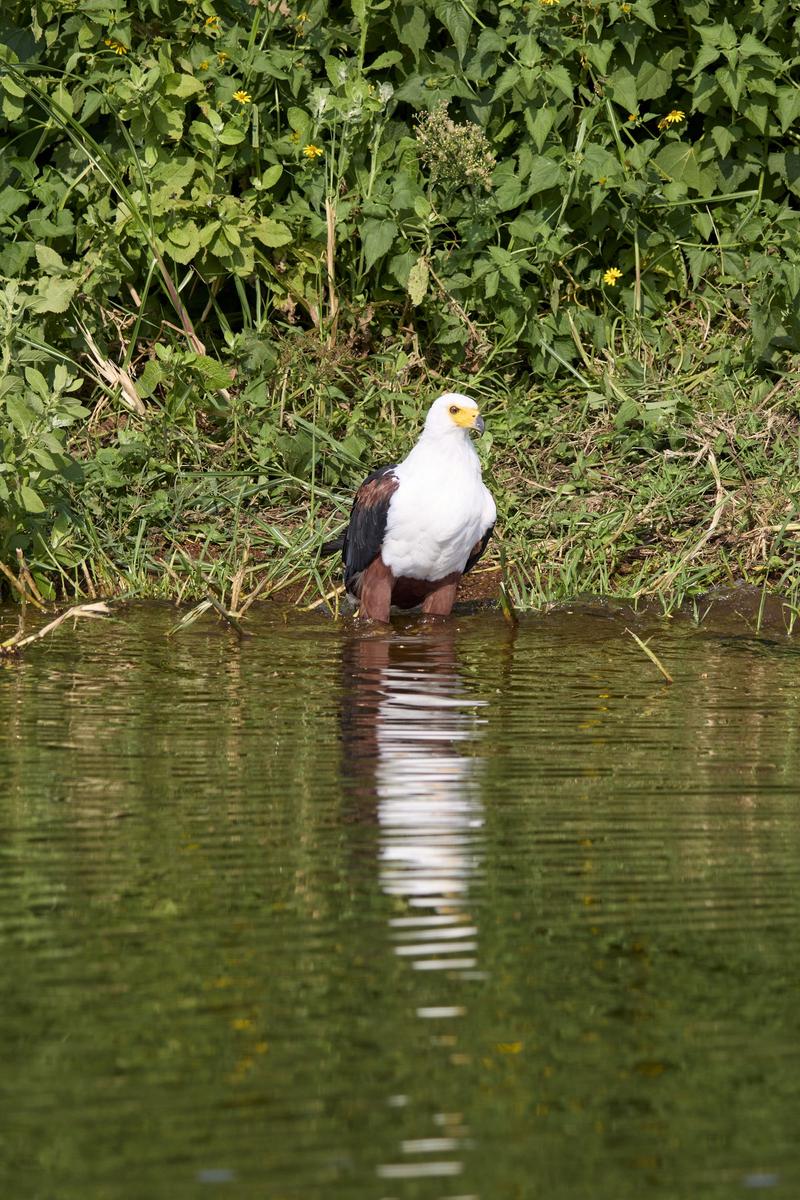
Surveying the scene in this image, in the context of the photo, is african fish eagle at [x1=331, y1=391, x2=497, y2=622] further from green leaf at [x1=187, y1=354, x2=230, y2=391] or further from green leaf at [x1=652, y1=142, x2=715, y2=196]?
green leaf at [x1=652, y1=142, x2=715, y2=196]

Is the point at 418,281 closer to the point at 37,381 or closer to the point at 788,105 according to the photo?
the point at 788,105

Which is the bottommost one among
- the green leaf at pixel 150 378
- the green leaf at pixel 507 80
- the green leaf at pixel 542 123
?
the green leaf at pixel 150 378

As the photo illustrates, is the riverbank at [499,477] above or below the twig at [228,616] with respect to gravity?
above

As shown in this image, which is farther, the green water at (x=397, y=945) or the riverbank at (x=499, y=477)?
the riverbank at (x=499, y=477)

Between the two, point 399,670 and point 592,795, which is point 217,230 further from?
point 592,795

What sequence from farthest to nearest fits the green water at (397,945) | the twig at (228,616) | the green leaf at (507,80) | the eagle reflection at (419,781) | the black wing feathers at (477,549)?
the green leaf at (507,80), the black wing feathers at (477,549), the twig at (228,616), the eagle reflection at (419,781), the green water at (397,945)

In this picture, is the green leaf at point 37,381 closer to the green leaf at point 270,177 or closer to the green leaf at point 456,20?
the green leaf at point 270,177

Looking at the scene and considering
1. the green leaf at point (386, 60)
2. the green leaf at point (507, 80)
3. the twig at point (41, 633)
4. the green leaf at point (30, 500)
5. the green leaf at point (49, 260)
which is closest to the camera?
the twig at point (41, 633)

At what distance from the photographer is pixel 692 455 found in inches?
339

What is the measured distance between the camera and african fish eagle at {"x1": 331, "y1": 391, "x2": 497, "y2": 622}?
7473 millimetres

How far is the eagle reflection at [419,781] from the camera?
11.8 feet

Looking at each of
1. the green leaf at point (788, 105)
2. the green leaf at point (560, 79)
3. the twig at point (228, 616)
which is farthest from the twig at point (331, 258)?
the twig at point (228, 616)

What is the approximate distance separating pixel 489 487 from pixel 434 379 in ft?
2.97

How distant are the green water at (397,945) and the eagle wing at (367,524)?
5.42 ft
